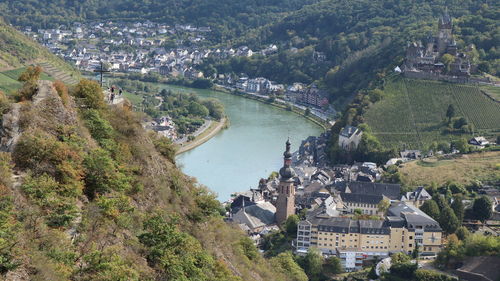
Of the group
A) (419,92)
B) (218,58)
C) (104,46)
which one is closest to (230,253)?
(419,92)

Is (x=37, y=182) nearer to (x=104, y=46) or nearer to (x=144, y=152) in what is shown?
(x=144, y=152)

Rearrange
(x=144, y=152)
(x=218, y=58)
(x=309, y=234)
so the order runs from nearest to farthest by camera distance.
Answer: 1. (x=144, y=152)
2. (x=309, y=234)
3. (x=218, y=58)

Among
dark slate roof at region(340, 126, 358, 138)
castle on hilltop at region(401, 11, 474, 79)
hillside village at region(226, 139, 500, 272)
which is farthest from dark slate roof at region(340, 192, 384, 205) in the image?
castle on hilltop at region(401, 11, 474, 79)

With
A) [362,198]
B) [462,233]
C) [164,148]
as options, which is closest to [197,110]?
[362,198]

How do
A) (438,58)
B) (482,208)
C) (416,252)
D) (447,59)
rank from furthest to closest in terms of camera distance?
1. (438,58)
2. (447,59)
3. (482,208)
4. (416,252)

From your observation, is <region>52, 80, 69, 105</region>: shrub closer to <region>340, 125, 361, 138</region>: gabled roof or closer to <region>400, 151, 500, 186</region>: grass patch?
<region>400, 151, 500, 186</region>: grass patch

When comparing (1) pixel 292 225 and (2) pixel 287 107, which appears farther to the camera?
(2) pixel 287 107

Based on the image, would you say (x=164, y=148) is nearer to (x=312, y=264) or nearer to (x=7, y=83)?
(x=312, y=264)
